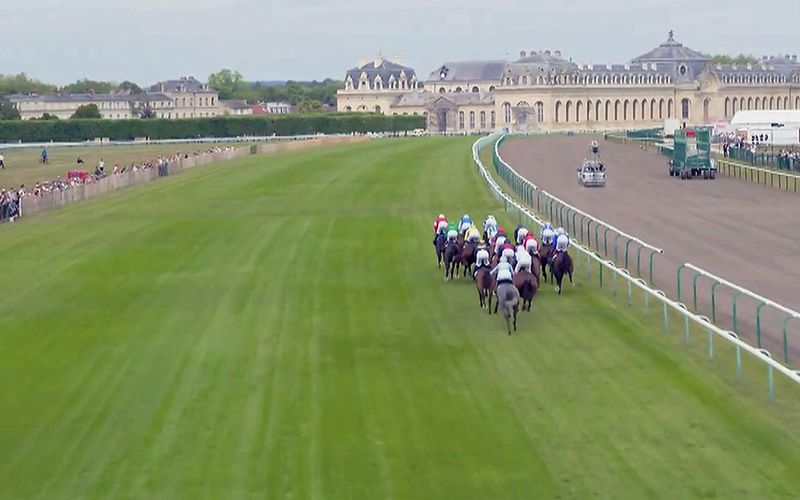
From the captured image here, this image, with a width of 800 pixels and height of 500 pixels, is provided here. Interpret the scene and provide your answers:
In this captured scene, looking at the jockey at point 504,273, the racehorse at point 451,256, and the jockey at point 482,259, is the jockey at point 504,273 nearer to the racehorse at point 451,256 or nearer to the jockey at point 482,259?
the jockey at point 482,259

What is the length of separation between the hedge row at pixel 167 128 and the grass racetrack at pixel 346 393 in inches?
3562

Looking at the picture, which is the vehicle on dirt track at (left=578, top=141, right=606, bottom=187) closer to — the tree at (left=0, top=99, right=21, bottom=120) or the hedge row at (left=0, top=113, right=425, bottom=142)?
the hedge row at (left=0, top=113, right=425, bottom=142)

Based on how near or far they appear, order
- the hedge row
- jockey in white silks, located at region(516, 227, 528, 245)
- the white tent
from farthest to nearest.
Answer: the hedge row
the white tent
jockey in white silks, located at region(516, 227, 528, 245)

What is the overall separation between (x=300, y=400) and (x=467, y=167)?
156 feet

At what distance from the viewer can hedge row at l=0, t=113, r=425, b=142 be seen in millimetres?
117250

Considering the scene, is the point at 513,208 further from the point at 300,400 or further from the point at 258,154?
the point at 258,154

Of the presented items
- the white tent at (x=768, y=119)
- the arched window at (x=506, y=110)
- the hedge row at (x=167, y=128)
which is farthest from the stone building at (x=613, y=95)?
the white tent at (x=768, y=119)

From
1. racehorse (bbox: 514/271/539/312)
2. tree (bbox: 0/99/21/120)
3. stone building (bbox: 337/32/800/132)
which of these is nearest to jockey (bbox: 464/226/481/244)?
racehorse (bbox: 514/271/539/312)

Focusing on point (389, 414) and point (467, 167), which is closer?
point (389, 414)

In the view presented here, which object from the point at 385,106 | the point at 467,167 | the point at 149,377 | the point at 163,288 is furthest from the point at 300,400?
the point at 385,106

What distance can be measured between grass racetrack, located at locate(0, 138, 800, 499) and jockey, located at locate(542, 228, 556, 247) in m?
0.83

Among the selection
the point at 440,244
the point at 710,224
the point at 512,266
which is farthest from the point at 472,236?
the point at 710,224

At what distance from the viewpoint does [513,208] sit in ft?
125

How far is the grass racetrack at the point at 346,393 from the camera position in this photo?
13031 mm
